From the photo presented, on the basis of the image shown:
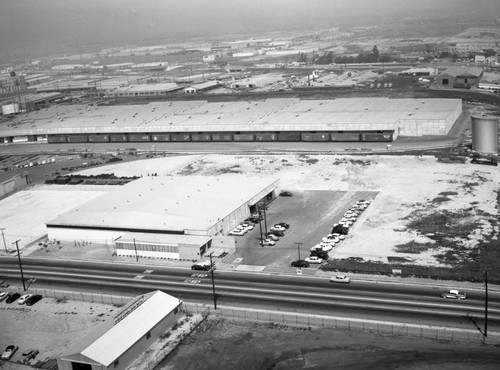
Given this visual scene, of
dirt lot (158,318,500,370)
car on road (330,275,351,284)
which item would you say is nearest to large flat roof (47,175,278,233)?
car on road (330,275,351,284)

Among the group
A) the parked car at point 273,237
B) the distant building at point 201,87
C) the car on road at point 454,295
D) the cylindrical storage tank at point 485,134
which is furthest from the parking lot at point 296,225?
the distant building at point 201,87

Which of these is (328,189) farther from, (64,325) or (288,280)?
(64,325)

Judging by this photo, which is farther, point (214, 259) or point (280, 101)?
point (280, 101)

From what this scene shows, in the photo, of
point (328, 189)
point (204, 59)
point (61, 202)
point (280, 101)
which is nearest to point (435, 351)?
point (328, 189)

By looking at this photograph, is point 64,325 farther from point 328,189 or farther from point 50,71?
point 50,71

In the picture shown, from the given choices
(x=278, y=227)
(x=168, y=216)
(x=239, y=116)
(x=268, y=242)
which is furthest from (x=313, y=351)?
(x=239, y=116)

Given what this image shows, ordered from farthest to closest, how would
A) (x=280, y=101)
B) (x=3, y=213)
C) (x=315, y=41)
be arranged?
1. (x=315, y=41)
2. (x=280, y=101)
3. (x=3, y=213)

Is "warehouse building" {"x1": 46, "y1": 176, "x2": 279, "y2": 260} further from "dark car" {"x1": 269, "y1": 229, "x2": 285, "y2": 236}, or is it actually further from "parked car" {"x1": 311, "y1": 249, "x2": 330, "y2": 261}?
"parked car" {"x1": 311, "y1": 249, "x2": 330, "y2": 261}

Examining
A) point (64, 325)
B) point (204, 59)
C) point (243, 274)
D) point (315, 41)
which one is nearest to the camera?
point (64, 325)
